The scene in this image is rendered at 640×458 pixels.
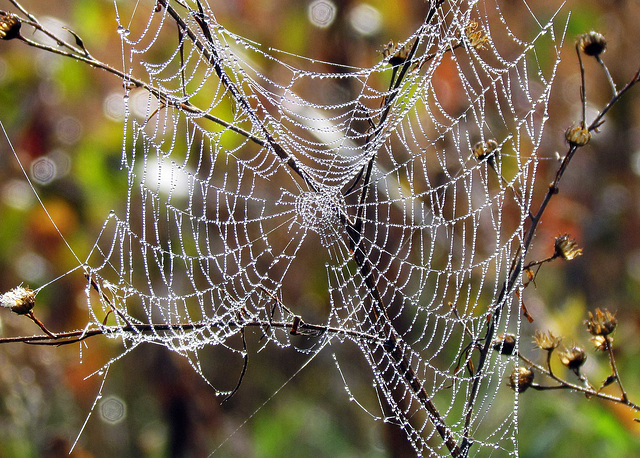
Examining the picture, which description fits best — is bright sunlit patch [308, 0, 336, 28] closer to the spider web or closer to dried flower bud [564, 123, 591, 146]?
the spider web

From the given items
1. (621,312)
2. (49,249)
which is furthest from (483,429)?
(49,249)

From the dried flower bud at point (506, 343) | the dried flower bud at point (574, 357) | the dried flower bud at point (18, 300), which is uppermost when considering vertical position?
the dried flower bud at point (574, 357)

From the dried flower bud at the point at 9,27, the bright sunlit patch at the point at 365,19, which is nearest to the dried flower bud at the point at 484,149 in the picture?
the dried flower bud at the point at 9,27

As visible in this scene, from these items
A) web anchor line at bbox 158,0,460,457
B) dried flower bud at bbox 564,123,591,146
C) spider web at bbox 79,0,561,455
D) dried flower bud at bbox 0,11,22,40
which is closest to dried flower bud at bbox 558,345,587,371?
web anchor line at bbox 158,0,460,457

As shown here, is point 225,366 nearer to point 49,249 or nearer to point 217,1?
point 49,249

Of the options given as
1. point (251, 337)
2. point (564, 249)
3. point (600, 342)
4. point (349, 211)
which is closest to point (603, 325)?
point (600, 342)

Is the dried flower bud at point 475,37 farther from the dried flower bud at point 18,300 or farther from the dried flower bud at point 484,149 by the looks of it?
the dried flower bud at point 18,300
